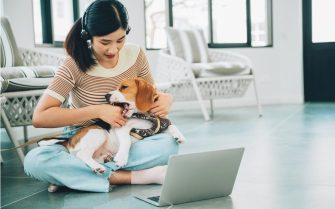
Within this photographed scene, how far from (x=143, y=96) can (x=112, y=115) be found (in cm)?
12

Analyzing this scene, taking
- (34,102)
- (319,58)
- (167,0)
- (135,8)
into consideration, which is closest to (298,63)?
(319,58)

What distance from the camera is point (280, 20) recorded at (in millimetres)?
5398

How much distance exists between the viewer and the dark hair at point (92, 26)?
150 cm

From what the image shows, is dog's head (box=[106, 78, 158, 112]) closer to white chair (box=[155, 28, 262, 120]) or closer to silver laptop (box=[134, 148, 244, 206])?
silver laptop (box=[134, 148, 244, 206])

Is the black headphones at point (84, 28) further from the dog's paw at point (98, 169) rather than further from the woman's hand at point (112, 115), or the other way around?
the dog's paw at point (98, 169)

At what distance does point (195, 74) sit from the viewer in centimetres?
399

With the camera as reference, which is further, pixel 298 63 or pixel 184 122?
pixel 298 63

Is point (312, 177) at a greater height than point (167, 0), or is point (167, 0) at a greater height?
point (167, 0)

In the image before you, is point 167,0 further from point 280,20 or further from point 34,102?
point 34,102

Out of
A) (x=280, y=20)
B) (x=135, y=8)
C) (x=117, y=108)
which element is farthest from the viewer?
(x=280, y=20)

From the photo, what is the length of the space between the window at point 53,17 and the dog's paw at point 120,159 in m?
2.43

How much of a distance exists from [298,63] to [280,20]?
555 mm

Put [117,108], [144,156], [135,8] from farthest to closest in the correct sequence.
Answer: [135,8], [144,156], [117,108]

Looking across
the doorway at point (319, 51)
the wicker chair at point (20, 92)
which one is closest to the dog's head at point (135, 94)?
the wicker chair at point (20, 92)
